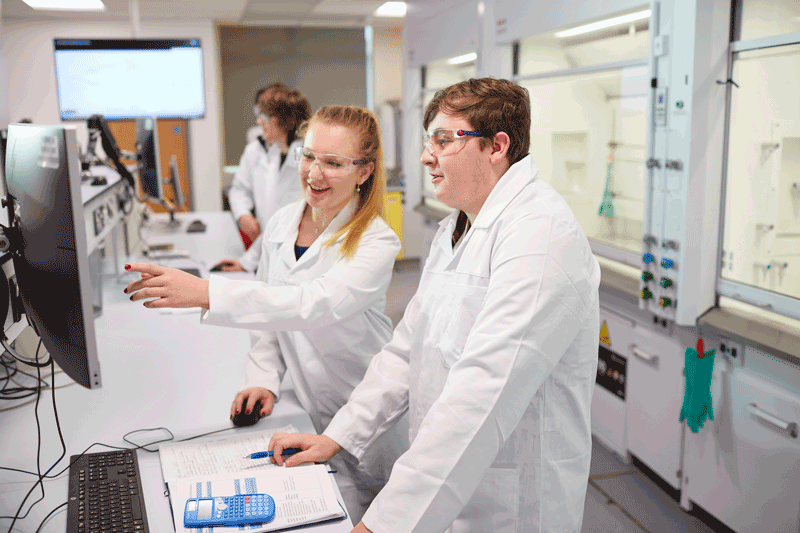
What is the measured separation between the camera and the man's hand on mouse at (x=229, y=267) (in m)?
2.83

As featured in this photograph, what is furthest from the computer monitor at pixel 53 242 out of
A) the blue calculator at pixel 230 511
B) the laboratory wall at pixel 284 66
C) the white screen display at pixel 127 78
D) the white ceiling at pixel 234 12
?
the laboratory wall at pixel 284 66

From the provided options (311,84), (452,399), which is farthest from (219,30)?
(452,399)

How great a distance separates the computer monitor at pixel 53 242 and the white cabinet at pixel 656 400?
198 cm

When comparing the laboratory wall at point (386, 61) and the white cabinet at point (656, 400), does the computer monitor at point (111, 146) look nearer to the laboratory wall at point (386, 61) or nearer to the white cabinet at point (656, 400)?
the white cabinet at point (656, 400)

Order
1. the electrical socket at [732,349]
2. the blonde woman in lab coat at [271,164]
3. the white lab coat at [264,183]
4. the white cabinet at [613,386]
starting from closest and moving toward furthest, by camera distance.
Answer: the electrical socket at [732,349]
the white cabinet at [613,386]
the blonde woman in lab coat at [271,164]
the white lab coat at [264,183]

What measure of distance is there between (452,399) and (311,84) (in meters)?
7.29

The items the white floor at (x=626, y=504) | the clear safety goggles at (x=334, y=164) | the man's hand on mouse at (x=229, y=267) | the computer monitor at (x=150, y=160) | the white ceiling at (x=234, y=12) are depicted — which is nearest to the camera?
the clear safety goggles at (x=334, y=164)

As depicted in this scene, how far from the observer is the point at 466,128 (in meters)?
1.13

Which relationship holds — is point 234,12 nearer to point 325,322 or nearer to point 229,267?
point 229,267

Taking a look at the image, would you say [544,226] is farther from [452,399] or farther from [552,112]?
[552,112]

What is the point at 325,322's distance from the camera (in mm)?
1407

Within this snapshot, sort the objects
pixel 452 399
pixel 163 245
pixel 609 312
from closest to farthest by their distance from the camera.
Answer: pixel 452 399 → pixel 609 312 → pixel 163 245

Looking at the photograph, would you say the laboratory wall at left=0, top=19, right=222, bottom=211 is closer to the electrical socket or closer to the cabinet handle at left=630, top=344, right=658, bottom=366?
the cabinet handle at left=630, top=344, right=658, bottom=366

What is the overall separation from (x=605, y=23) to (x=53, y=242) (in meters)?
2.48
